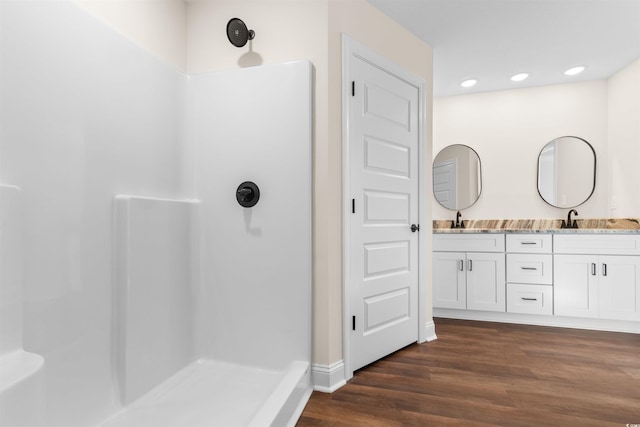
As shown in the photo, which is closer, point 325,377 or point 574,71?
point 325,377

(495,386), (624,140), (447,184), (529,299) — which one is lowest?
(495,386)

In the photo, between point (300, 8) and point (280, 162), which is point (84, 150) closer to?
point (280, 162)

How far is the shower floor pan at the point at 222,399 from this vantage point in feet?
5.12

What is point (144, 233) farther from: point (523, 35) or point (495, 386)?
point (523, 35)

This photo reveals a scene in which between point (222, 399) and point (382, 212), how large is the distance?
150cm

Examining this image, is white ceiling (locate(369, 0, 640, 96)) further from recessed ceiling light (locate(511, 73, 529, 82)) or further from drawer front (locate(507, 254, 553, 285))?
drawer front (locate(507, 254, 553, 285))

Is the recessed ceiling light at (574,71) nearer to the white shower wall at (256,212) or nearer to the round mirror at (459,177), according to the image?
the round mirror at (459,177)

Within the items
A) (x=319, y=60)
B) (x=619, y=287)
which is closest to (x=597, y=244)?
(x=619, y=287)

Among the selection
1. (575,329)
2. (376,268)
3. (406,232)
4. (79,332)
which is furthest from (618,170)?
(79,332)

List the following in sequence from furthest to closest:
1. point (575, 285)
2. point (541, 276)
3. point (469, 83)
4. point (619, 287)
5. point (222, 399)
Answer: point (469, 83)
point (541, 276)
point (575, 285)
point (619, 287)
point (222, 399)

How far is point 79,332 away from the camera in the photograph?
4.85 feet

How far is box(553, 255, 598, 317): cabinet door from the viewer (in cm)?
308

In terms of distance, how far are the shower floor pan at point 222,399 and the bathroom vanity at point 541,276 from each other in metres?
2.11

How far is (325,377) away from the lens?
6.57 ft
